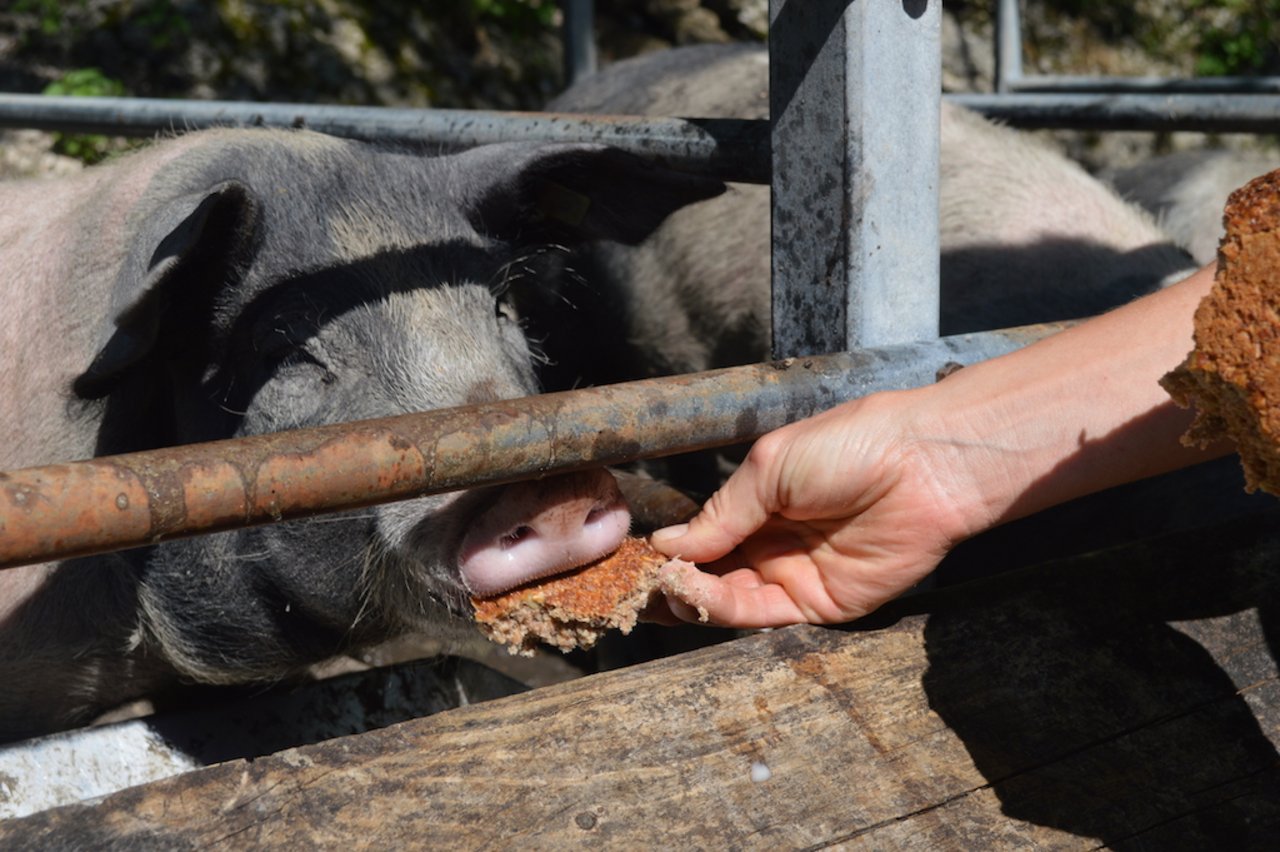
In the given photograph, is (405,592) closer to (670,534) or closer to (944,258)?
(670,534)

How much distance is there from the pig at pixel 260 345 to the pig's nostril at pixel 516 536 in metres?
0.19

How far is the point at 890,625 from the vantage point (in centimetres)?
181

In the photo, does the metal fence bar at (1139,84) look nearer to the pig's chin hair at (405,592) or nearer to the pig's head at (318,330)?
the pig's head at (318,330)

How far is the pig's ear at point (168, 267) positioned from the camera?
7.56 ft

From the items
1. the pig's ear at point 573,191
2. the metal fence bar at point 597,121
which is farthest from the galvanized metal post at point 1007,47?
the pig's ear at point 573,191

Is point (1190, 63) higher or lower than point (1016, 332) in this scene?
lower

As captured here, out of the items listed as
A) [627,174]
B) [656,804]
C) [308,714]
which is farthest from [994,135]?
[656,804]

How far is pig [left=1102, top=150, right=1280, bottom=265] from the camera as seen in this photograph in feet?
17.4

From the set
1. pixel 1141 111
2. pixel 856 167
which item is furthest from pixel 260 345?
pixel 1141 111

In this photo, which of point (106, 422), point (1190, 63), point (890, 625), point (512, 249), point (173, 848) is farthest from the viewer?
point (1190, 63)

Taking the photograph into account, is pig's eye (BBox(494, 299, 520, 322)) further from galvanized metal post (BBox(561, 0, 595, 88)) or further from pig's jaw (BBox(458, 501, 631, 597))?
galvanized metal post (BBox(561, 0, 595, 88))

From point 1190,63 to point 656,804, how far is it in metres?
9.09

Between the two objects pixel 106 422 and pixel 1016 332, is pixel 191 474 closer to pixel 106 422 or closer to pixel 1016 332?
pixel 1016 332

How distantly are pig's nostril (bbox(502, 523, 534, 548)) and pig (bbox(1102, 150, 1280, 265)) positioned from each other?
12.4 ft
